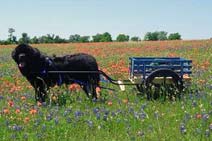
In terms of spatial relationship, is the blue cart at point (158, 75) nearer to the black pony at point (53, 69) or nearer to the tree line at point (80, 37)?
the black pony at point (53, 69)

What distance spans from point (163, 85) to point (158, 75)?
0.75 ft

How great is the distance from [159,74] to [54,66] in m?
2.12

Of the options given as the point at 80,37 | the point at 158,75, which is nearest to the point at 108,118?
the point at 158,75

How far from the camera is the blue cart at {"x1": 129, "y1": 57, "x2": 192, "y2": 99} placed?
8875mm

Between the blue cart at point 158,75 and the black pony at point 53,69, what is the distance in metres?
0.87

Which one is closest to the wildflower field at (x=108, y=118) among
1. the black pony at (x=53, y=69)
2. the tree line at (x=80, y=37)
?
the black pony at (x=53, y=69)

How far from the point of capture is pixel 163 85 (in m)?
8.99

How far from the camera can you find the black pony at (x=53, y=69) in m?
8.86

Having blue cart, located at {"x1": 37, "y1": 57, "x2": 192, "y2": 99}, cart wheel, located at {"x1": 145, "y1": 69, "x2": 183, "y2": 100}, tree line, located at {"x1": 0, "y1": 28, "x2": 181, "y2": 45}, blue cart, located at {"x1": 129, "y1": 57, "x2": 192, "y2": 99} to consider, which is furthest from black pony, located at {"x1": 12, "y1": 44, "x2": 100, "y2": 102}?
tree line, located at {"x1": 0, "y1": 28, "x2": 181, "y2": 45}

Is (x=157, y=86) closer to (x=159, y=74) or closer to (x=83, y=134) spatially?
(x=159, y=74)

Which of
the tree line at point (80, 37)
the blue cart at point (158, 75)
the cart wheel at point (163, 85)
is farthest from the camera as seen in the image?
the tree line at point (80, 37)

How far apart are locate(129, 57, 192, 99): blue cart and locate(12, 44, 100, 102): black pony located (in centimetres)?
87

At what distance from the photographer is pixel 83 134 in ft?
20.2

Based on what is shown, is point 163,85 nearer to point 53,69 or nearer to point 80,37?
point 53,69
